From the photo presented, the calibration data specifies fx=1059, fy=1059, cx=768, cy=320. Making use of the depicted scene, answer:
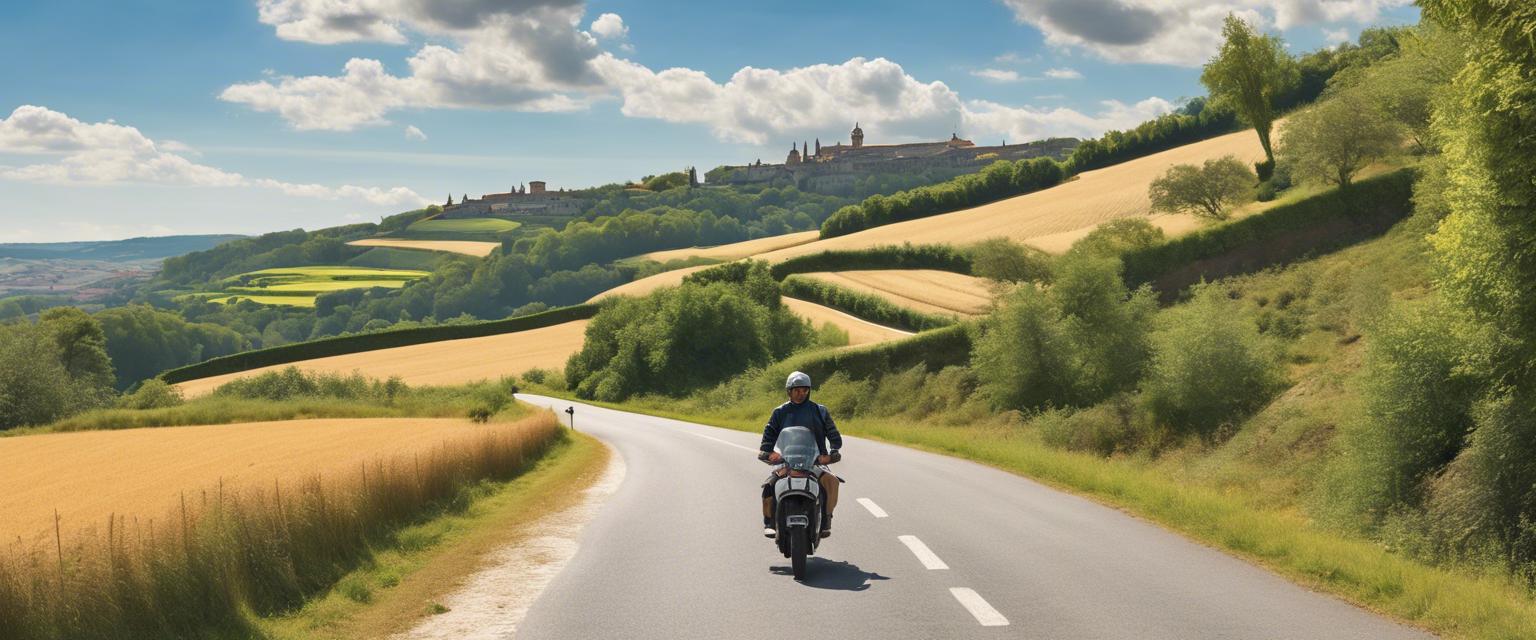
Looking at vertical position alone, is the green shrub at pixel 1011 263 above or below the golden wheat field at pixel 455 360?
above

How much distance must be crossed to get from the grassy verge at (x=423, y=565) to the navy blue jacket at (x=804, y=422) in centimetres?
367

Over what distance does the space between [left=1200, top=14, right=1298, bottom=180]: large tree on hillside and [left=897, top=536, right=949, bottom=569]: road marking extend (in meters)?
61.9

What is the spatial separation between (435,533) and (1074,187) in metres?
114

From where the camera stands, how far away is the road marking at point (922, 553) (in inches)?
435

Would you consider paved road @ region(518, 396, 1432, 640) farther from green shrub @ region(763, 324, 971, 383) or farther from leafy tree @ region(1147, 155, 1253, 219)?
leafy tree @ region(1147, 155, 1253, 219)

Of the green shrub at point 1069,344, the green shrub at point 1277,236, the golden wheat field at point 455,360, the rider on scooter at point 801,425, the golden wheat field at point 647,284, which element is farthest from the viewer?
the golden wheat field at point 647,284

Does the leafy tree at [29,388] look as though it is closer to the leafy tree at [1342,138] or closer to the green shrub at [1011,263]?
the green shrub at [1011,263]

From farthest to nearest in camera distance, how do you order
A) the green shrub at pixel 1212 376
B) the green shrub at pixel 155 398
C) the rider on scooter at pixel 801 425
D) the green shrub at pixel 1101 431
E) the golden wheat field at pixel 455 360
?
the golden wheat field at pixel 455 360, the green shrub at pixel 155 398, the green shrub at pixel 1101 431, the green shrub at pixel 1212 376, the rider on scooter at pixel 801 425

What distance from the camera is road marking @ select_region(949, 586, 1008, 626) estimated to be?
8.42 metres

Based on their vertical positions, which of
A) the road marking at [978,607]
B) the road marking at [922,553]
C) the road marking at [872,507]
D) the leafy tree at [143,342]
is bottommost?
the leafy tree at [143,342]

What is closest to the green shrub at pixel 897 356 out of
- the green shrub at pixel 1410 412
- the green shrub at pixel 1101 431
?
the green shrub at pixel 1101 431

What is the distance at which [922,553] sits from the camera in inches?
464

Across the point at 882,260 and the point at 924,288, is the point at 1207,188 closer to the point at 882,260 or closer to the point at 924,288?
the point at 924,288

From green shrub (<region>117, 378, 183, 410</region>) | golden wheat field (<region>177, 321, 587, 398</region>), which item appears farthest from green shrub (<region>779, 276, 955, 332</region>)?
green shrub (<region>117, 378, 183, 410</region>)
